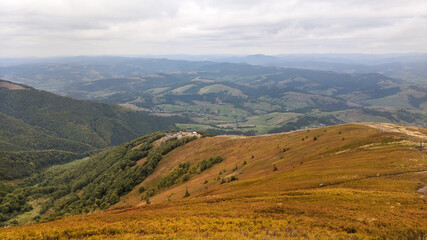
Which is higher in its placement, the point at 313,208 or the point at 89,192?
the point at 313,208

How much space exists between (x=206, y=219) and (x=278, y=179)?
2641 centimetres

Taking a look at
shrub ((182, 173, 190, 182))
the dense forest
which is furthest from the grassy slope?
the dense forest

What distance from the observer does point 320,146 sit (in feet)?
245

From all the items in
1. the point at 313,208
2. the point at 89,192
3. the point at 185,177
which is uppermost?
the point at 313,208

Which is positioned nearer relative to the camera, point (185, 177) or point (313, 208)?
point (313, 208)

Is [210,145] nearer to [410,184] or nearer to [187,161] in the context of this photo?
[187,161]

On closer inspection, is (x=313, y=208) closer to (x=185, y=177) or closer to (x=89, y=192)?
(x=185, y=177)

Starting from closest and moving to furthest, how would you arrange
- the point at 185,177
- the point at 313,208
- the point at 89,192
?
1. the point at 313,208
2. the point at 185,177
3. the point at 89,192

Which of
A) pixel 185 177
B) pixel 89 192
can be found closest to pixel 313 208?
pixel 185 177

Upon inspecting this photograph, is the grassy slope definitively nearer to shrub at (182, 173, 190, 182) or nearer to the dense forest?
shrub at (182, 173, 190, 182)

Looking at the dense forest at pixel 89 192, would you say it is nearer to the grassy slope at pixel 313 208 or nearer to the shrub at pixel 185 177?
A: the shrub at pixel 185 177

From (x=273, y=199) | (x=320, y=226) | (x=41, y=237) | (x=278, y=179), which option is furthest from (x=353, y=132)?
(x=41, y=237)

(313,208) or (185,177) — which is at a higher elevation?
(313,208)

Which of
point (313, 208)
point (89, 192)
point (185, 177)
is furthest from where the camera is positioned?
point (89, 192)
